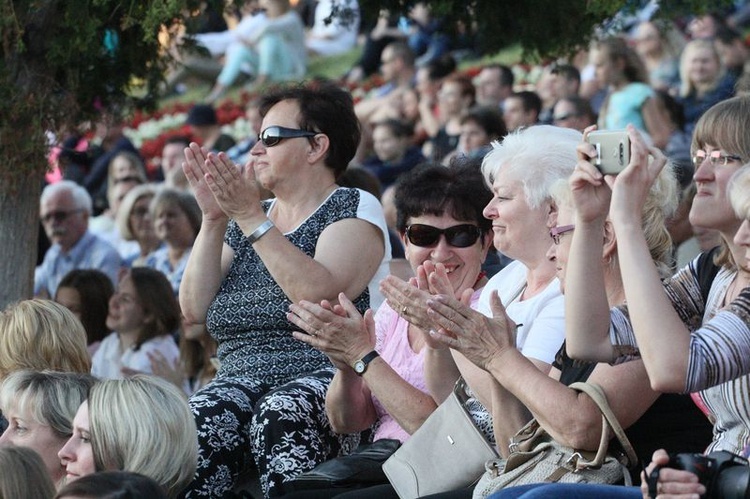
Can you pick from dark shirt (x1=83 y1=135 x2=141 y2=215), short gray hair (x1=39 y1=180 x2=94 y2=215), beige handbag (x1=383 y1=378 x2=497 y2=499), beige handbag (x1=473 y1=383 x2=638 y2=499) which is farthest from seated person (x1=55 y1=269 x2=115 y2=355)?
dark shirt (x1=83 y1=135 x2=141 y2=215)

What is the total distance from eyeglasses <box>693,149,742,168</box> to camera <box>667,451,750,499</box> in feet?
3.73

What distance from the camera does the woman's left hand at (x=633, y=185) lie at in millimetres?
3930

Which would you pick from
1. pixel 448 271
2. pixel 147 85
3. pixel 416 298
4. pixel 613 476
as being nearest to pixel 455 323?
pixel 416 298

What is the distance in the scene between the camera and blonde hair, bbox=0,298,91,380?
5969 millimetres

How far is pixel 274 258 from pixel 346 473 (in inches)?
40.1

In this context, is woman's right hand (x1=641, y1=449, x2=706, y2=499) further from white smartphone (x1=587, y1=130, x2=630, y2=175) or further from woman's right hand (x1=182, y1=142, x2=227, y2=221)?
woman's right hand (x1=182, y1=142, x2=227, y2=221)

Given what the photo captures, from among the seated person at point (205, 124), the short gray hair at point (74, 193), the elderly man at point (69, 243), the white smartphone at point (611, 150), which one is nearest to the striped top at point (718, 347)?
the white smartphone at point (611, 150)

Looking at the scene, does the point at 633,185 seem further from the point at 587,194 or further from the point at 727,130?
the point at 727,130

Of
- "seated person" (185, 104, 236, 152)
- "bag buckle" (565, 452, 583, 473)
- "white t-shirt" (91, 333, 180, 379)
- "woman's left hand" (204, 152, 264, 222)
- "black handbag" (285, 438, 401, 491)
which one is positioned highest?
"seated person" (185, 104, 236, 152)

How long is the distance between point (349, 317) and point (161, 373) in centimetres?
336

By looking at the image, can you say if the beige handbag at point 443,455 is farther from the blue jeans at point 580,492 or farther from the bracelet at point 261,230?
the bracelet at point 261,230

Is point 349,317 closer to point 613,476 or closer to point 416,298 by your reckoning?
point 416,298

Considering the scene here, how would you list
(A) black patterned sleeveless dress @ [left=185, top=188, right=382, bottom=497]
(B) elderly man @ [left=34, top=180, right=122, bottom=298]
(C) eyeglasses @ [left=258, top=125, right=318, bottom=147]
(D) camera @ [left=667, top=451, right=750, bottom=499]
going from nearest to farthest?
(D) camera @ [left=667, top=451, right=750, bottom=499] < (A) black patterned sleeveless dress @ [left=185, top=188, right=382, bottom=497] < (C) eyeglasses @ [left=258, top=125, right=318, bottom=147] < (B) elderly man @ [left=34, top=180, right=122, bottom=298]

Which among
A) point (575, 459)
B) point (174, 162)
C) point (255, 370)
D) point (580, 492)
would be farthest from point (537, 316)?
point (174, 162)
